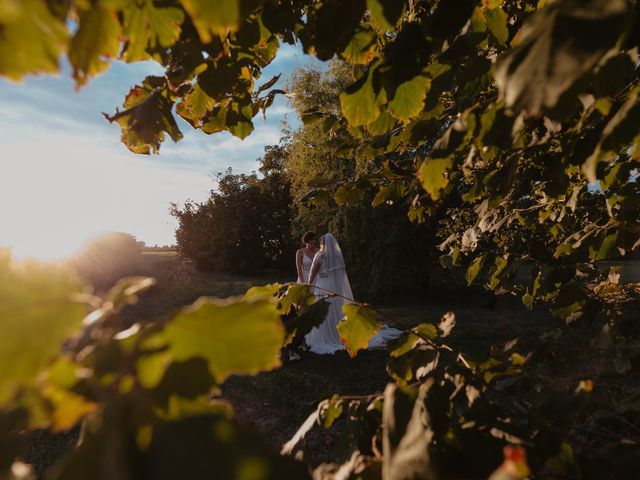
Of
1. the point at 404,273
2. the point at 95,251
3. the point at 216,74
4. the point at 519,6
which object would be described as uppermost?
the point at 519,6

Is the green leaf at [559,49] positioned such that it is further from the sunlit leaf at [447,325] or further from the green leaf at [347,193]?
the green leaf at [347,193]

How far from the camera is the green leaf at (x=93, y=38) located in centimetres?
76

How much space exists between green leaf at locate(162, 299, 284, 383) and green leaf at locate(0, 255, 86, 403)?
116 mm

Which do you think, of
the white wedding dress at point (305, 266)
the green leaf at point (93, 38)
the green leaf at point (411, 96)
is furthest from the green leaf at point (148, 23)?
the white wedding dress at point (305, 266)

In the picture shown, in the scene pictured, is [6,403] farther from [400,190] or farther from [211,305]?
[400,190]

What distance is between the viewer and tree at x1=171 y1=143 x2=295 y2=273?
2383 centimetres

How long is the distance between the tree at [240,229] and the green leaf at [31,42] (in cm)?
2341

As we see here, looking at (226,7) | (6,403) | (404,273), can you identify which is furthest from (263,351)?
(404,273)

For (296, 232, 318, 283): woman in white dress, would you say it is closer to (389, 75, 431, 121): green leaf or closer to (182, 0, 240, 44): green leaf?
(389, 75, 431, 121): green leaf

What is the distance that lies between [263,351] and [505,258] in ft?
8.15

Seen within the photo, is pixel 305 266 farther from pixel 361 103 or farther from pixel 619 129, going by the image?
pixel 619 129

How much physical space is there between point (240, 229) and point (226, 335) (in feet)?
77.5

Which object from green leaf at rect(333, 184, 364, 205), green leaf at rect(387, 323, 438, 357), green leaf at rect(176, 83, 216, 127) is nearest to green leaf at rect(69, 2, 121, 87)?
green leaf at rect(176, 83, 216, 127)

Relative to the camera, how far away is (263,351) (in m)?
0.58
